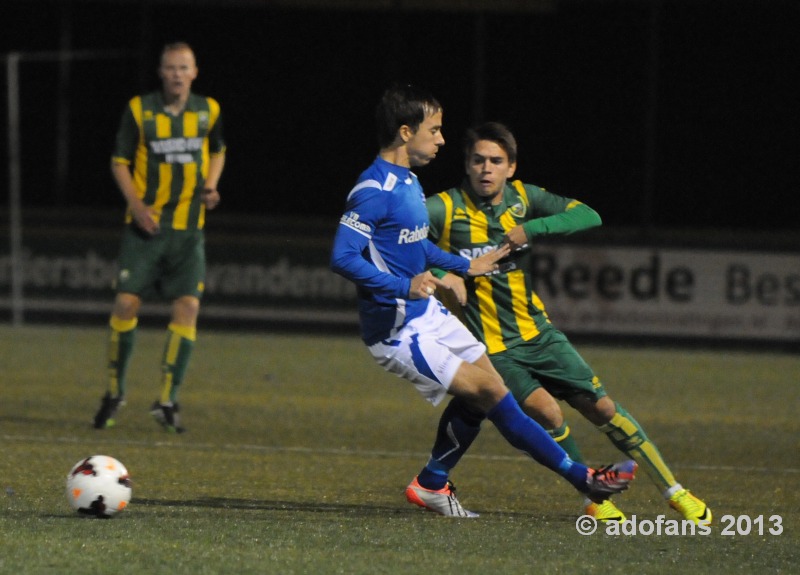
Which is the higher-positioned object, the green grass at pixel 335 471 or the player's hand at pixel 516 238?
the player's hand at pixel 516 238

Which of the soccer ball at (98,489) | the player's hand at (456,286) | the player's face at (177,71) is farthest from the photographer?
the player's face at (177,71)

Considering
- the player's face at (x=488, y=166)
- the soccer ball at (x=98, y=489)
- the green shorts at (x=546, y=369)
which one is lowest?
the soccer ball at (x=98, y=489)

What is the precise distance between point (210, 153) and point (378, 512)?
351cm

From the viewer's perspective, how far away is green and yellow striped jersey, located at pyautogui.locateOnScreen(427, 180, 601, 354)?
20.2 ft

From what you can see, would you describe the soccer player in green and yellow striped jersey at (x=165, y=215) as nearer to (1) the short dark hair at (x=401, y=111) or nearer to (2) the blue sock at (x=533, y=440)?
(1) the short dark hair at (x=401, y=111)

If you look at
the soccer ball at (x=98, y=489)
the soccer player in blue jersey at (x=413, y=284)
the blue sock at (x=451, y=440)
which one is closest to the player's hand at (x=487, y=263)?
the soccer player in blue jersey at (x=413, y=284)

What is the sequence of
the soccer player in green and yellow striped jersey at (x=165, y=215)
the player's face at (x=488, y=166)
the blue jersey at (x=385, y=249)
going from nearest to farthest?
1. the blue jersey at (x=385, y=249)
2. the player's face at (x=488, y=166)
3. the soccer player in green and yellow striped jersey at (x=165, y=215)

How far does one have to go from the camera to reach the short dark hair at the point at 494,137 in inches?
240


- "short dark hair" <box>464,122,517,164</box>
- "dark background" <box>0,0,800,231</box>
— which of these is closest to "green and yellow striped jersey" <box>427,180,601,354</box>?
"short dark hair" <box>464,122,517,164</box>

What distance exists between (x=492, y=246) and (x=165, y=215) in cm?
296

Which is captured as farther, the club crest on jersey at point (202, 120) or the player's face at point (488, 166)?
the club crest on jersey at point (202, 120)

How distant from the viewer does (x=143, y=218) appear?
8.42 metres

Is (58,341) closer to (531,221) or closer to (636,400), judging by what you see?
(636,400)

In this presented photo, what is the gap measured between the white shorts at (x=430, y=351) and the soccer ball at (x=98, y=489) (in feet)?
3.39
